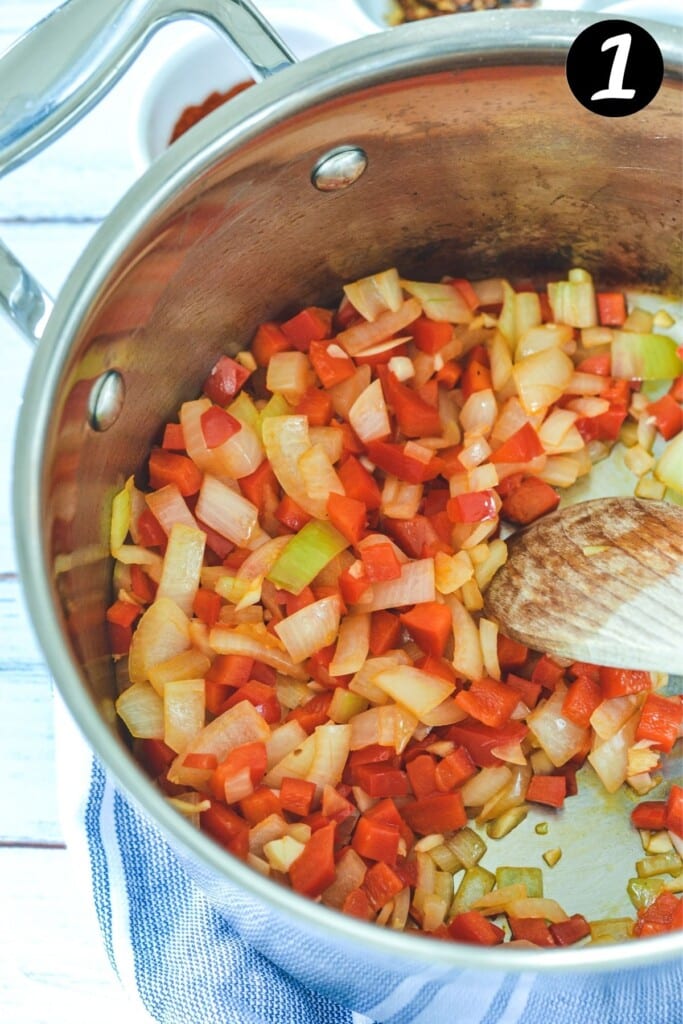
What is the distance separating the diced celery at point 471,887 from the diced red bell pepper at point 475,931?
1.5 inches

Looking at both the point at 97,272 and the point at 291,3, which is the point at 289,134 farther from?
the point at 291,3

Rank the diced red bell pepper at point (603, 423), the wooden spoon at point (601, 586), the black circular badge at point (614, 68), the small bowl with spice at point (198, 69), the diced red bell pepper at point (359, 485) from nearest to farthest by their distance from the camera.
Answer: the black circular badge at point (614, 68)
the wooden spoon at point (601, 586)
the diced red bell pepper at point (359, 485)
the diced red bell pepper at point (603, 423)
the small bowl with spice at point (198, 69)

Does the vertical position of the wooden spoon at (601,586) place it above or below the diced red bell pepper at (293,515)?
below

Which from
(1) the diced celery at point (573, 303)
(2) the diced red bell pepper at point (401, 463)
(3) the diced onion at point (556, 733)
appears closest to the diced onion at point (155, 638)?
(2) the diced red bell pepper at point (401, 463)

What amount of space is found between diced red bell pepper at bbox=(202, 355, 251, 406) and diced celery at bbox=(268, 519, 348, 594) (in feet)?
0.72

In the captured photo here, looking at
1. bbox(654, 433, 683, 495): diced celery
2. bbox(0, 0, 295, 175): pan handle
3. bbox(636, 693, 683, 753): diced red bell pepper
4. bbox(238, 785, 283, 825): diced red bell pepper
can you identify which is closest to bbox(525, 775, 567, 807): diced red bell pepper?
bbox(636, 693, 683, 753): diced red bell pepper

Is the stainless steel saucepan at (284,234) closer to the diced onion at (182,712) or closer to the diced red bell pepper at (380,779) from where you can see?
the diced onion at (182,712)

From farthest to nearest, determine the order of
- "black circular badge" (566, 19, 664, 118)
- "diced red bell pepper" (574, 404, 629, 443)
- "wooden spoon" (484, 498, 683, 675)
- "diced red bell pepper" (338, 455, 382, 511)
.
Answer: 1. "diced red bell pepper" (574, 404, 629, 443)
2. "diced red bell pepper" (338, 455, 382, 511)
3. "wooden spoon" (484, 498, 683, 675)
4. "black circular badge" (566, 19, 664, 118)

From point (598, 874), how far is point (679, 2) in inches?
46.4

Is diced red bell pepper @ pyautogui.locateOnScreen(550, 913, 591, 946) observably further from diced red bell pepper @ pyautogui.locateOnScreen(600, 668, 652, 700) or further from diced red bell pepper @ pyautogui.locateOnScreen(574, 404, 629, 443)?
diced red bell pepper @ pyautogui.locateOnScreen(574, 404, 629, 443)

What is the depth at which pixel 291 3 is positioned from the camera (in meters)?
1.86

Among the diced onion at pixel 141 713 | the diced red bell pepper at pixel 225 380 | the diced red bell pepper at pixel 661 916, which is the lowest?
the diced red bell pepper at pixel 661 916

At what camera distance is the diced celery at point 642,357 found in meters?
1.53

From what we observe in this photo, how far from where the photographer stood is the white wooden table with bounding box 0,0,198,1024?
143 centimetres
